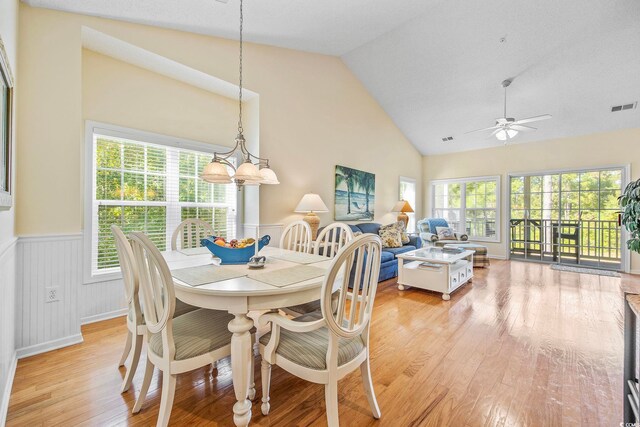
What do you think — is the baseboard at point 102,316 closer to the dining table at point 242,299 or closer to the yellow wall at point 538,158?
the dining table at point 242,299

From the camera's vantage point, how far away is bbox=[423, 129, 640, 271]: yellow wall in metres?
5.02

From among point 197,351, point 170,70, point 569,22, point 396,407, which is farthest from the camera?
point 569,22

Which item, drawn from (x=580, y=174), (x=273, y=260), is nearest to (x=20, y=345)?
(x=273, y=260)

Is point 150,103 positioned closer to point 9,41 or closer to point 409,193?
point 9,41

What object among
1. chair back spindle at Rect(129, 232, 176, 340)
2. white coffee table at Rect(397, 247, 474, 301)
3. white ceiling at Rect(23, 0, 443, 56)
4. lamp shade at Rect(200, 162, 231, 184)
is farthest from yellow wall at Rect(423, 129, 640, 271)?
chair back spindle at Rect(129, 232, 176, 340)

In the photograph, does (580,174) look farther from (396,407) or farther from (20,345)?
(20,345)

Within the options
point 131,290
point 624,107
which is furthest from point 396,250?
point 624,107

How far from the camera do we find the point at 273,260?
6.68ft

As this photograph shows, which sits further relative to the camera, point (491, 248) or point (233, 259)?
point (491, 248)

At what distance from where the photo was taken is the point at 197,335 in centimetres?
144

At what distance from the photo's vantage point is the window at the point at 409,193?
6.63m

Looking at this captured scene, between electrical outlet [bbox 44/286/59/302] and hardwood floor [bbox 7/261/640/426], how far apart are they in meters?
0.41

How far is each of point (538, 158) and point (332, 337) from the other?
6.77 metres

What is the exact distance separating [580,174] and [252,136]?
21.1 feet
